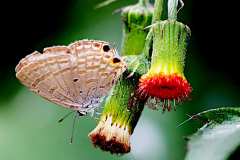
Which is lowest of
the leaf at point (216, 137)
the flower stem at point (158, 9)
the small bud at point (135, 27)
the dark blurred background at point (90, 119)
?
the dark blurred background at point (90, 119)

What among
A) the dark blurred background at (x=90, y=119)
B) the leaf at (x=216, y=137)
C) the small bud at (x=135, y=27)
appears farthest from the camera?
the dark blurred background at (x=90, y=119)

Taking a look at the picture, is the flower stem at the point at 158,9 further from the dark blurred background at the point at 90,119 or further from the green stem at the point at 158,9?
the dark blurred background at the point at 90,119

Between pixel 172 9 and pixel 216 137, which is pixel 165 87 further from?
pixel 216 137

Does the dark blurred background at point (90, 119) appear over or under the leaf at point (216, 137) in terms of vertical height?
under

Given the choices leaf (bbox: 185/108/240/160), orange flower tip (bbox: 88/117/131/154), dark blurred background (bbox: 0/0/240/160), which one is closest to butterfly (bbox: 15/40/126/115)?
orange flower tip (bbox: 88/117/131/154)

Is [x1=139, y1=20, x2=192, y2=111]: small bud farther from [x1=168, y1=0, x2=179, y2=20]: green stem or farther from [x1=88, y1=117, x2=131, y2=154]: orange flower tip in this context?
[x1=88, y1=117, x2=131, y2=154]: orange flower tip

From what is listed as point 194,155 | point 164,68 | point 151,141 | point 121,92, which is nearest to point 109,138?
point 121,92

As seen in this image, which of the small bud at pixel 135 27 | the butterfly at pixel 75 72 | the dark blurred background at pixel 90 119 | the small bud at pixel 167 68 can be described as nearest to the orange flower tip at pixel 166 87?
the small bud at pixel 167 68
